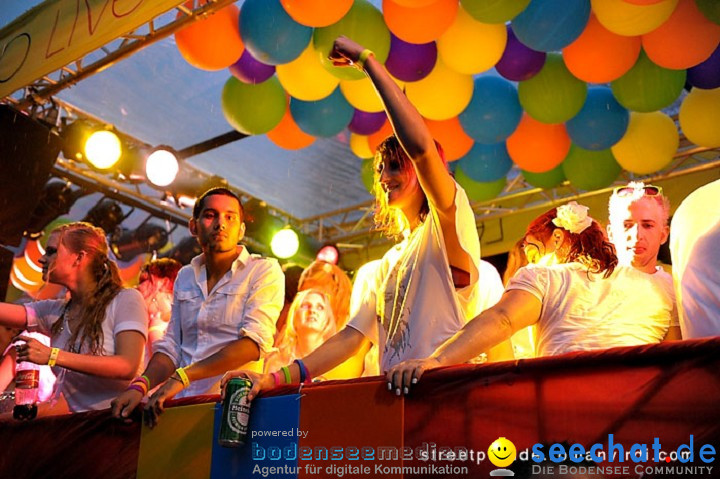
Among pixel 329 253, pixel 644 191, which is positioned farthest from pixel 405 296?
pixel 329 253

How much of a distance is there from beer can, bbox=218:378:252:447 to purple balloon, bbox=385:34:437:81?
9.82ft

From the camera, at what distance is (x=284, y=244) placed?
26.3ft

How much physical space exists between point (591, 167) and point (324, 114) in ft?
6.25

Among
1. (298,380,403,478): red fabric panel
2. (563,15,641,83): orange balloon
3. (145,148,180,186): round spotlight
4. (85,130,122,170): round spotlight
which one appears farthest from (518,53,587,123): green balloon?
(85,130,122,170): round spotlight

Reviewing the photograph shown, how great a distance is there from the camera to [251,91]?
4871mm

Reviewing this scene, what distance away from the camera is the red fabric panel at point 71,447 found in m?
2.27

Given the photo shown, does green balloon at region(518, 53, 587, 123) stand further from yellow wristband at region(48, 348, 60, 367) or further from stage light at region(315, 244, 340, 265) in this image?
stage light at region(315, 244, 340, 265)

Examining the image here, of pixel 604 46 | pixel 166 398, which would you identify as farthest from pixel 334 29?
pixel 166 398

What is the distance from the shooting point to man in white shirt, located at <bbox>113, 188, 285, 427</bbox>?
263cm

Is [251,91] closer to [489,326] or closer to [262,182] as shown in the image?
[489,326]

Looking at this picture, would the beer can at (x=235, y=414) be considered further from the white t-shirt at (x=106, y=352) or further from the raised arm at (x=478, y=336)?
the white t-shirt at (x=106, y=352)

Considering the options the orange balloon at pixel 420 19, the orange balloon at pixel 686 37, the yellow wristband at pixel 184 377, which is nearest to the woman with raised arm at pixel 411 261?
the yellow wristband at pixel 184 377

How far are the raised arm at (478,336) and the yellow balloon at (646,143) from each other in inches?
120

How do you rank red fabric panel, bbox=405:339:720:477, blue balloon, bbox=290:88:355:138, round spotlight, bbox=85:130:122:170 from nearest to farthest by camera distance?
red fabric panel, bbox=405:339:720:477
blue balloon, bbox=290:88:355:138
round spotlight, bbox=85:130:122:170
